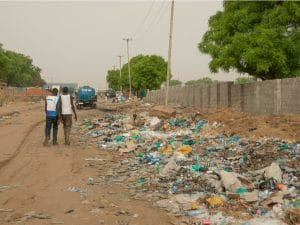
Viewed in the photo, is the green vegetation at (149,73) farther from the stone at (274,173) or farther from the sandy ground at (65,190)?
the stone at (274,173)

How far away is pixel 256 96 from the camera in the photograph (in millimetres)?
21344

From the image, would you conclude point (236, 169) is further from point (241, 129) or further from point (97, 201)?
point (241, 129)

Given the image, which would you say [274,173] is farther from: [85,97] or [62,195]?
[85,97]

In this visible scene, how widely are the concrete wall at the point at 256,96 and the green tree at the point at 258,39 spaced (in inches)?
53.9

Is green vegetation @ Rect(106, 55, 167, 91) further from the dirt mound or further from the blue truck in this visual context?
the dirt mound

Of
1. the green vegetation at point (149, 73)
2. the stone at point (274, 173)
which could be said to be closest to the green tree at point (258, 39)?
the stone at point (274, 173)

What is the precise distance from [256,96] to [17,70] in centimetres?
10049

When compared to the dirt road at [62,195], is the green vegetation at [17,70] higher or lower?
higher

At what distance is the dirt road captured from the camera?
661 cm

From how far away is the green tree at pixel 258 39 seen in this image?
2239 centimetres

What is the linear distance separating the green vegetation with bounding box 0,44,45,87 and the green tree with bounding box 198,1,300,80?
7335 cm

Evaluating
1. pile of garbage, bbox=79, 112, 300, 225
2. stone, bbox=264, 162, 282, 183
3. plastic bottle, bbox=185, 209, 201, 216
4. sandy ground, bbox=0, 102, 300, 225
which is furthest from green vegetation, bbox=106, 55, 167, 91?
plastic bottle, bbox=185, 209, 201, 216

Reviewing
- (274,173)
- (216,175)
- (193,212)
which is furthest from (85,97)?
(193,212)

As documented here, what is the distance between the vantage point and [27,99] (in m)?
72.5
